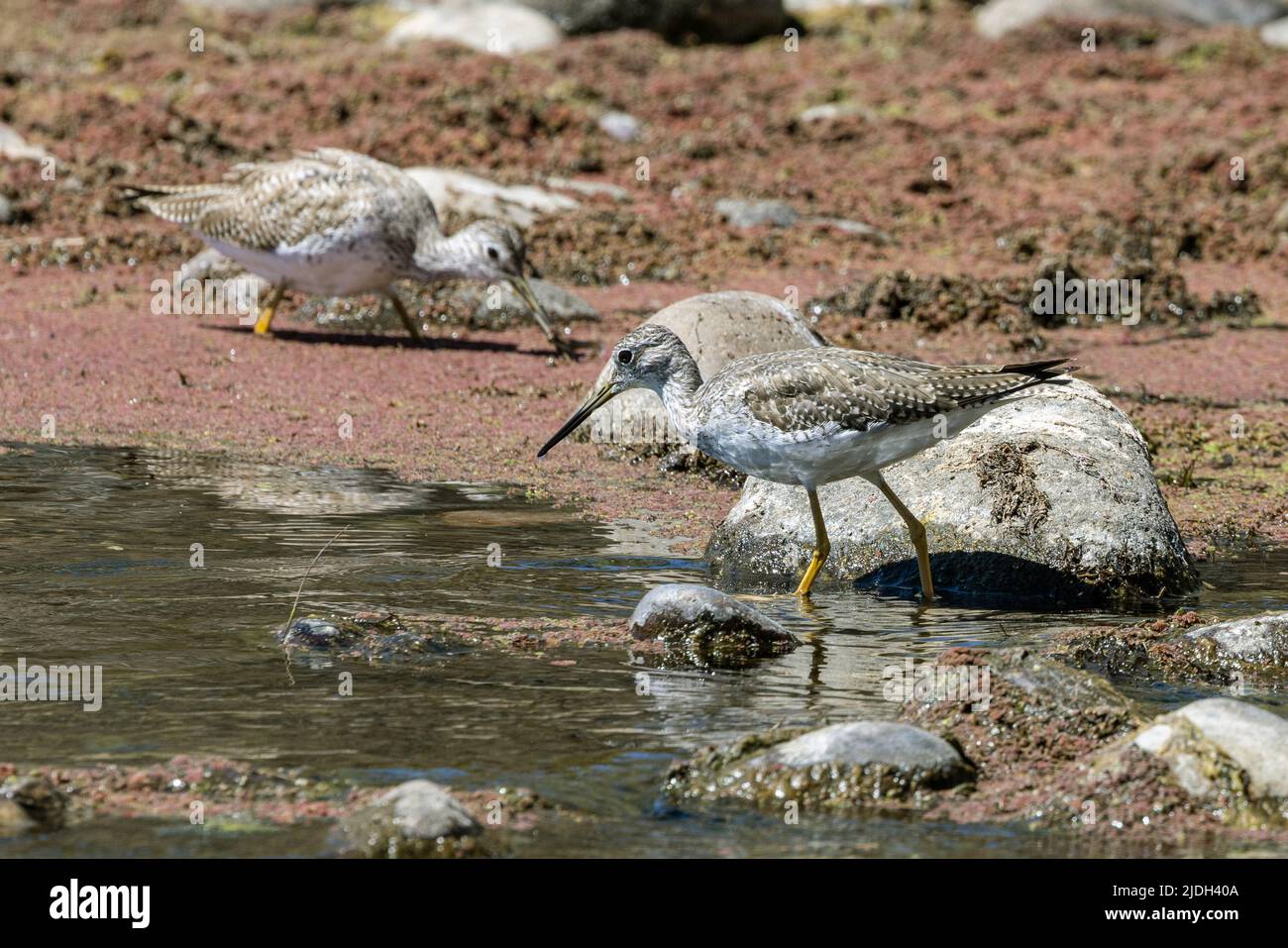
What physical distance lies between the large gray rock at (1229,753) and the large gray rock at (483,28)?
24.6 meters

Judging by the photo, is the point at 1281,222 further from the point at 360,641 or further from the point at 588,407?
the point at 360,641

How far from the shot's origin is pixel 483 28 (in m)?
30.8

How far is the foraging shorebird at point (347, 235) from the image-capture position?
52.1 ft

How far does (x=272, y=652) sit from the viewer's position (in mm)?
8344

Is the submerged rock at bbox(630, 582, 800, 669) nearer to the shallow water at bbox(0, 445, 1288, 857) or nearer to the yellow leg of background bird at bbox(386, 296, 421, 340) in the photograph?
the shallow water at bbox(0, 445, 1288, 857)

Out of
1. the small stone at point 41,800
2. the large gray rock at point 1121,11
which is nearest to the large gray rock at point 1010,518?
the small stone at point 41,800

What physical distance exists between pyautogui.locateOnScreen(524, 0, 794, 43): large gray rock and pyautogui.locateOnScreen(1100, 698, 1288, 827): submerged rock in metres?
26.7

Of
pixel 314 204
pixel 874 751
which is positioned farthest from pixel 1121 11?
pixel 874 751

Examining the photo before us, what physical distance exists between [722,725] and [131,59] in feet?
79.4

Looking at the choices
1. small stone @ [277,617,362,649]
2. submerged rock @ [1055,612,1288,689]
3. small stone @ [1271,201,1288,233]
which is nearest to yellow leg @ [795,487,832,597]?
submerged rock @ [1055,612,1288,689]

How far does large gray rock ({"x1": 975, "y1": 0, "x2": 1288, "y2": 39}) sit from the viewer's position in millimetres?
32062

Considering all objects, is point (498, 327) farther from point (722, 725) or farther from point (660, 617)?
point (722, 725)

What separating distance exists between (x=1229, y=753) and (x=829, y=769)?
141cm

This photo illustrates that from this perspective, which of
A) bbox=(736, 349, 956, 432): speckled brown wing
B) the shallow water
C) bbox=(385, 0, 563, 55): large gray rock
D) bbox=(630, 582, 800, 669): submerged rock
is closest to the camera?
the shallow water
